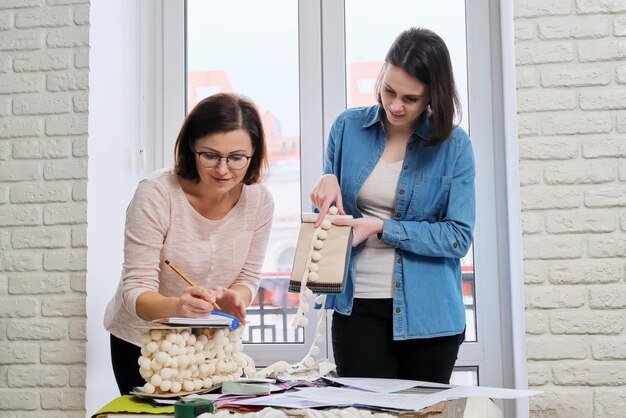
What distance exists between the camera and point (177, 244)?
173 cm

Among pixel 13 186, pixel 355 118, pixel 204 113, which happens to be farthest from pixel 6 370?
pixel 355 118

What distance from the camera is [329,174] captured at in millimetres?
1830

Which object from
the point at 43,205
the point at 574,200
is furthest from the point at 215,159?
the point at 574,200

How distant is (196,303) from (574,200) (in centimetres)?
125

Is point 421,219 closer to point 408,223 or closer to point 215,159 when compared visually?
point 408,223

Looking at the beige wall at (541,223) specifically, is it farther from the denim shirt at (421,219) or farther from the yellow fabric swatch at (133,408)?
the yellow fabric swatch at (133,408)

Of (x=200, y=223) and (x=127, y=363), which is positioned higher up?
(x=200, y=223)

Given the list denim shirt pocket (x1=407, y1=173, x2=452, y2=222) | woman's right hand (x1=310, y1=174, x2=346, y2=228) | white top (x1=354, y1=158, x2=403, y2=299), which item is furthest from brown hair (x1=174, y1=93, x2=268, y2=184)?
denim shirt pocket (x1=407, y1=173, x2=452, y2=222)

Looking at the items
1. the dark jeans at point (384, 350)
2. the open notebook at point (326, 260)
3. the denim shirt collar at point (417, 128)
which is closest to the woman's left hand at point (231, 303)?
the open notebook at point (326, 260)

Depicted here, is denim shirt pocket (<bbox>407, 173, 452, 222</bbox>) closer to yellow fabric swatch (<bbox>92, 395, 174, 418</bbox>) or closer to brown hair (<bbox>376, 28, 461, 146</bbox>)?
brown hair (<bbox>376, 28, 461, 146</bbox>)

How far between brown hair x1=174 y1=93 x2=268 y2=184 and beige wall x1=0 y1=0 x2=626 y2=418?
2.50 feet

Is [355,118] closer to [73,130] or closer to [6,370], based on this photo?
[73,130]

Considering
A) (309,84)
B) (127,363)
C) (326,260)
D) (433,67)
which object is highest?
(309,84)

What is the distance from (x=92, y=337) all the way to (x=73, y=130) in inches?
26.3
